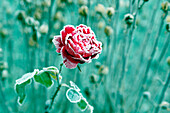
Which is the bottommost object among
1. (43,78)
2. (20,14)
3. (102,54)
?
(102,54)

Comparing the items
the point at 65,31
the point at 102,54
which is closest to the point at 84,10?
the point at 65,31

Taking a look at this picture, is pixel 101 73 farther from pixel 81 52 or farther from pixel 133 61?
pixel 133 61

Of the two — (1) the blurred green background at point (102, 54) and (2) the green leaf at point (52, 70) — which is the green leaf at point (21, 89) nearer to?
(2) the green leaf at point (52, 70)

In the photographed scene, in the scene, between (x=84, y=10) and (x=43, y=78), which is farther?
(x=84, y=10)

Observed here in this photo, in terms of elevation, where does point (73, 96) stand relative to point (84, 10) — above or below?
below

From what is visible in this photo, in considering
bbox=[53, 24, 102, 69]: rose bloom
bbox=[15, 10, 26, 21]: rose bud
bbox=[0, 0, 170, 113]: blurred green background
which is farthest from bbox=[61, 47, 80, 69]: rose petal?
bbox=[15, 10, 26, 21]: rose bud

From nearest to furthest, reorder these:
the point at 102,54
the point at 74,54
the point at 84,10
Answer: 1. the point at 74,54
2. the point at 84,10
3. the point at 102,54

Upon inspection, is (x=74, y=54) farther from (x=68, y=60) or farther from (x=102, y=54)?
(x=102, y=54)
